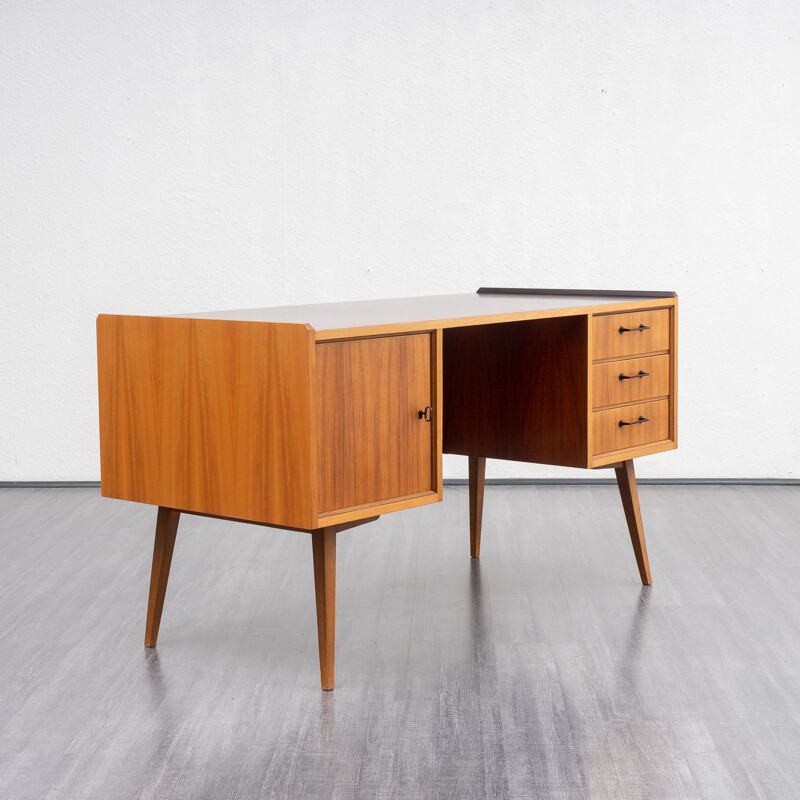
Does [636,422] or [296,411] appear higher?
[296,411]

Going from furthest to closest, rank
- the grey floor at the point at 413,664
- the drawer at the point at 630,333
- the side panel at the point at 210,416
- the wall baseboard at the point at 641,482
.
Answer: the wall baseboard at the point at 641,482, the drawer at the point at 630,333, the side panel at the point at 210,416, the grey floor at the point at 413,664

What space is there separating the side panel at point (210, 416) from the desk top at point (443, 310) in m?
0.07

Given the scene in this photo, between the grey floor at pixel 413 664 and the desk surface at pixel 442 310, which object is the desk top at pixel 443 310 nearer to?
the desk surface at pixel 442 310

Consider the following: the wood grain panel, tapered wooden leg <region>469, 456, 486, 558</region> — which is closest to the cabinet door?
the wood grain panel

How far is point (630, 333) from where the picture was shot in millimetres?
2693

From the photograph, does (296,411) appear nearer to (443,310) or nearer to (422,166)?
(443,310)

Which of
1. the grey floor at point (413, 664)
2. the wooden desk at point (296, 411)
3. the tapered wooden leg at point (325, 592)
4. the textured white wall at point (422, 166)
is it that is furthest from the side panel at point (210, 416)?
the textured white wall at point (422, 166)

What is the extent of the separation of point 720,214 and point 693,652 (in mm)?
2241

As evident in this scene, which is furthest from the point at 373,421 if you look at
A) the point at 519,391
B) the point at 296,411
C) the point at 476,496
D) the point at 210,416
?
the point at 476,496

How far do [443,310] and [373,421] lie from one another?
50 cm

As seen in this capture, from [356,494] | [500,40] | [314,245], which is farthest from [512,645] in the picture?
[500,40]

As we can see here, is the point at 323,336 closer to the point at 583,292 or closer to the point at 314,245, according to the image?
the point at 583,292

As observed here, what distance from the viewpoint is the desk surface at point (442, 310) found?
2115 mm

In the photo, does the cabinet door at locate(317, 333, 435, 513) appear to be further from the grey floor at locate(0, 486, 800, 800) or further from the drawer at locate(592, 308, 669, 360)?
the drawer at locate(592, 308, 669, 360)
